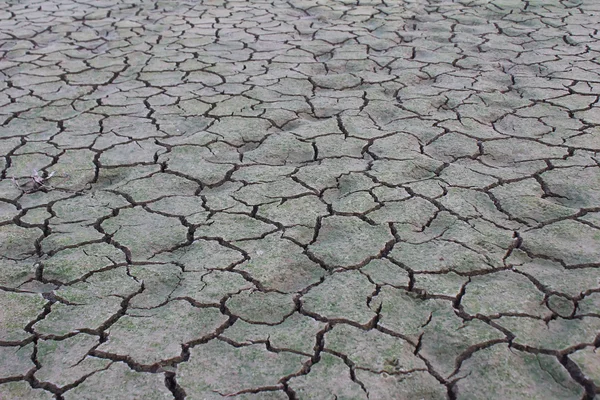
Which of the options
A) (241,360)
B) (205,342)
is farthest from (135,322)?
(241,360)

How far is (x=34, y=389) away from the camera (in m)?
1.82

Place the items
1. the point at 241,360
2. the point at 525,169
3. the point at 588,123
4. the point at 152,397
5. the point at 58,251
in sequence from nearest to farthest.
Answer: the point at 152,397 < the point at 241,360 < the point at 58,251 < the point at 525,169 < the point at 588,123

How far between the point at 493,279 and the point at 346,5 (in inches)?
179

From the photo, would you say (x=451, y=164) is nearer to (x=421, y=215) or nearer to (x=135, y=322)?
(x=421, y=215)

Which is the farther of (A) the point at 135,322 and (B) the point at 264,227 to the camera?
(B) the point at 264,227

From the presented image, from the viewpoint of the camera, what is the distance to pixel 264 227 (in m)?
2.61

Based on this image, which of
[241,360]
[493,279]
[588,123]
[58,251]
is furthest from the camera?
[588,123]

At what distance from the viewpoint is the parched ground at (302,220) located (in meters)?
1.88

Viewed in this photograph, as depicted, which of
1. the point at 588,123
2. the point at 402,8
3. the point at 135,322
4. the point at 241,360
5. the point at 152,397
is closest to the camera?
the point at 152,397

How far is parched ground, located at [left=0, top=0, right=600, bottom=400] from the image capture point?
6.16ft

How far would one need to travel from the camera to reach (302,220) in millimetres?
2643

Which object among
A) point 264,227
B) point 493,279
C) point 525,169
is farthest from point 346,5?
point 493,279

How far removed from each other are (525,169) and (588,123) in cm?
75

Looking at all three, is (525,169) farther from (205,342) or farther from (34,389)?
(34,389)
